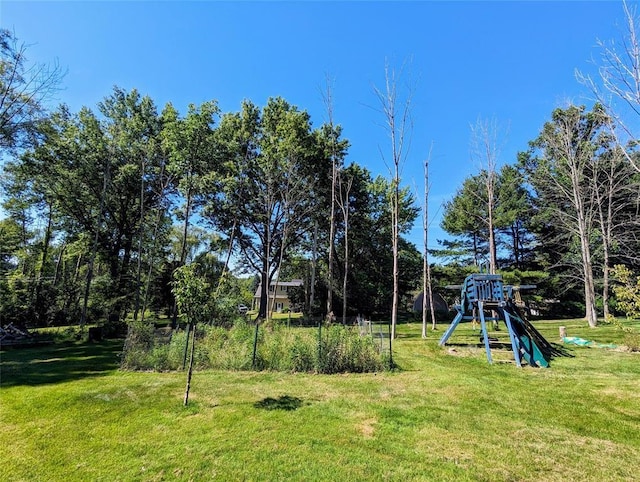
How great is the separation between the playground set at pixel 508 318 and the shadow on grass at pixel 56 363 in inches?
451

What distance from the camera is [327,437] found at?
444cm

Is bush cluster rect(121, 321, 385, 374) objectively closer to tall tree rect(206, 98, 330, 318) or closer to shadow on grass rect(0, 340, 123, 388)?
shadow on grass rect(0, 340, 123, 388)

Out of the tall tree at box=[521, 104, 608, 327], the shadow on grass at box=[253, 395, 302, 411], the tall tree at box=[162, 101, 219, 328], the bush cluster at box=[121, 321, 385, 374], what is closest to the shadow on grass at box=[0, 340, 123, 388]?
the bush cluster at box=[121, 321, 385, 374]

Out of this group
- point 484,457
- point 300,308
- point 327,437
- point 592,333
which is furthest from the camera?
point 300,308

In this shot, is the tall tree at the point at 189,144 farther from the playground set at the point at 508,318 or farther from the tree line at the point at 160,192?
the playground set at the point at 508,318

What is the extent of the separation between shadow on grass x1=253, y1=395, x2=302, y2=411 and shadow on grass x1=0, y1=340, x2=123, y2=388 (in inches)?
204

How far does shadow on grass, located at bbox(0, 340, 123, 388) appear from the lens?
25.7ft

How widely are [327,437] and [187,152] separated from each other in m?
19.0

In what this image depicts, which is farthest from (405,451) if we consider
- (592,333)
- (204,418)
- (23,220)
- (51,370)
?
(23,220)

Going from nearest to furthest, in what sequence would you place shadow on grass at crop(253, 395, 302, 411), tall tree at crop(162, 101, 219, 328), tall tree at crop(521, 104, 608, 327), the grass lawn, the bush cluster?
the grass lawn, shadow on grass at crop(253, 395, 302, 411), the bush cluster, tall tree at crop(521, 104, 608, 327), tall tree at crop(162, 101, 219, 328)

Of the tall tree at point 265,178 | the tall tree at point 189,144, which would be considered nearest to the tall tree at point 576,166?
the tall tree at point 265,178

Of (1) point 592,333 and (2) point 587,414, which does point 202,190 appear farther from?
(1) point 592,333

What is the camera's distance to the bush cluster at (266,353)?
8.22 metres

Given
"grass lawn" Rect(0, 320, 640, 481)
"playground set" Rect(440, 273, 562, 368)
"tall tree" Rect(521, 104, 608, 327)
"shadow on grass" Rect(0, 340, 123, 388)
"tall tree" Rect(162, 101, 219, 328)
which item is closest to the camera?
"grass lawn" Rect(0, 320, 640, 481)
